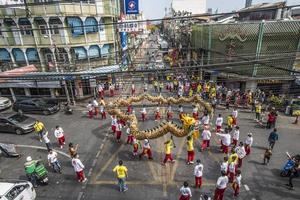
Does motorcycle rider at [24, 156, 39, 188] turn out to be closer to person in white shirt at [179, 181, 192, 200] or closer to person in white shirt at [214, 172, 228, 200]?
person in white shirt at [179, 181, 192, 200]

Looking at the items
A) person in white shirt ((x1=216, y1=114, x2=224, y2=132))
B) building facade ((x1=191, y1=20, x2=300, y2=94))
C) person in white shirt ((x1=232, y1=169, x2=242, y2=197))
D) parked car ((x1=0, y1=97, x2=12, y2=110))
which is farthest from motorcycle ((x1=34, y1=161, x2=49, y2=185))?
parked car ((x1=0, y1=97, x2=12, y2=110))

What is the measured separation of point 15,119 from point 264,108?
2057cm

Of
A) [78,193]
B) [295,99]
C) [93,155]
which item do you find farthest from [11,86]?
[295,99]

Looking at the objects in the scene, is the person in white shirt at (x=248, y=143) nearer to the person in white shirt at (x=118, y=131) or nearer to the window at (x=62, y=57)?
the person in white shirt at (x=118, y=131)

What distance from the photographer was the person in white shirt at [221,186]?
8.98 metres


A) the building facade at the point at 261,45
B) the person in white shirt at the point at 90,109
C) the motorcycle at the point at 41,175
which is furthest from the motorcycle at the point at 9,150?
the building facade at the point at 261,45

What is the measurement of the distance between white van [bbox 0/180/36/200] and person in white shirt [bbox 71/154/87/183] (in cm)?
202

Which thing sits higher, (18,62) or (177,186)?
(18,62)

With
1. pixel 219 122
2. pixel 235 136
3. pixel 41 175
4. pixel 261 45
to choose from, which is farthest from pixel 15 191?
pixel 261 45

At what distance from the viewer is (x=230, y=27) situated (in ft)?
70.8

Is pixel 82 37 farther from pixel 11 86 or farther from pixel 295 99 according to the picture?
pixel 295 99

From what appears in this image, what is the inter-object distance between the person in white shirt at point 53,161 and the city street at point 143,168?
0.36 m

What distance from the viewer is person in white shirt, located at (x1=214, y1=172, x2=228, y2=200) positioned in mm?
8980

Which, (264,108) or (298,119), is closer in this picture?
(298,119)
